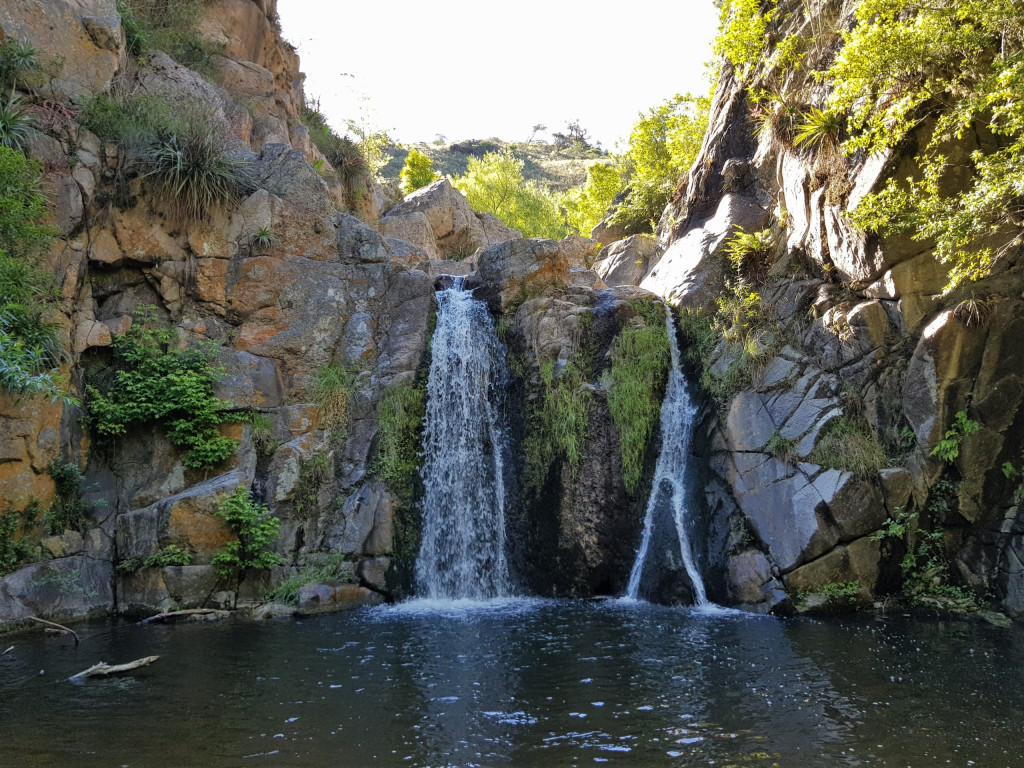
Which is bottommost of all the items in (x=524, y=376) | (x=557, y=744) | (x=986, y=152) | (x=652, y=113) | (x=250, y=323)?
(x=557, y=744)

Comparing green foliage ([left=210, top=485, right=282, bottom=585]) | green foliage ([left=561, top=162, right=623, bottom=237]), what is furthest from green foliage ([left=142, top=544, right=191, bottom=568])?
green foliage ([left=561, top=162, right=623, bottom=237])

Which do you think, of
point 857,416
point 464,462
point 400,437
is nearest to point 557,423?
point 464,462

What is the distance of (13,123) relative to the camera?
41.9 feet

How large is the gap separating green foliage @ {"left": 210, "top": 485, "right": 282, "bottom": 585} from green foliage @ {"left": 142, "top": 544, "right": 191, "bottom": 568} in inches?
17.8

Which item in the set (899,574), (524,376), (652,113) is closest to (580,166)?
(652,113)

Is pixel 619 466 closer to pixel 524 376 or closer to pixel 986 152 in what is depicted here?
pixel 524 376

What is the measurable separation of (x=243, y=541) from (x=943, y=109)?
1346 cm

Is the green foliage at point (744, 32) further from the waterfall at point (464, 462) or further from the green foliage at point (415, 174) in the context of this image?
the green foliage at point (415, 174)

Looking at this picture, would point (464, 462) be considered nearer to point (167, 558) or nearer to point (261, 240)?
point (167, 558)

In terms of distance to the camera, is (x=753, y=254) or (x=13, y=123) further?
(x=753, y=254)

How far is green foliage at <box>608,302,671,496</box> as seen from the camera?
13281 millimetres

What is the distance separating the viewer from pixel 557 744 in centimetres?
593

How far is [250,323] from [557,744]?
1162 cm

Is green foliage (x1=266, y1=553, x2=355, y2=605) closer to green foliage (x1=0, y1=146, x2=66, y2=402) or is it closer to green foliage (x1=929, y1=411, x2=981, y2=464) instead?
green foliage (x1=0, y1=146, x2=66, y2=402)
